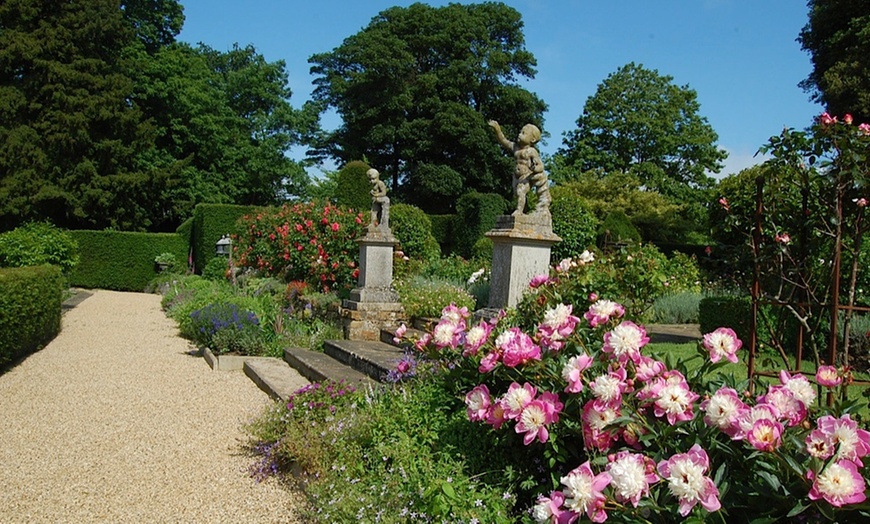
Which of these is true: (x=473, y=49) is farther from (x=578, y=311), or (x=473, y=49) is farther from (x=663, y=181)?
(x=578, y=311)

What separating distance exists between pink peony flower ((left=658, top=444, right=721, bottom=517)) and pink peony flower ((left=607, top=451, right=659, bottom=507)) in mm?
79

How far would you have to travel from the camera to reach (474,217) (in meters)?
18.8

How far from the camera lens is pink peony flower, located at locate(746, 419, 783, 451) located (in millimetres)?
1758

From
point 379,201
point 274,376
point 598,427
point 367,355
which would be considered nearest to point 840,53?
point 379,201

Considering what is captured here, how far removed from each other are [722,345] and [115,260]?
799 inches

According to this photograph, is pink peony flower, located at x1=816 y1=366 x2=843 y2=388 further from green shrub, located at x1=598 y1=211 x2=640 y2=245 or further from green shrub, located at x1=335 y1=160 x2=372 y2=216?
green shrub, located at x1=335 y1=160 x2=372 y2=216

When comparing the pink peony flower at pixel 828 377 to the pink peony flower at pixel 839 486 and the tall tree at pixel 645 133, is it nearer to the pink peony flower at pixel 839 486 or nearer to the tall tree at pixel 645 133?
the pink peony flower at pixel 839 486

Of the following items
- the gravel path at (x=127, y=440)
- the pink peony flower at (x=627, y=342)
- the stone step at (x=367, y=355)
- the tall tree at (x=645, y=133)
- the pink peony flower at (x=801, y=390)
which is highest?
the tall tree at (x=645, y=133)

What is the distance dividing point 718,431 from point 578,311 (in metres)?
2.98

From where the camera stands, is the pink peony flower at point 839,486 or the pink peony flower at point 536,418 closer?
the pink peony flower at point 839,486

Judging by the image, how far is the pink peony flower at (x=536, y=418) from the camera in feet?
7.52

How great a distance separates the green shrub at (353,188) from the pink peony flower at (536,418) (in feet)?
43.6

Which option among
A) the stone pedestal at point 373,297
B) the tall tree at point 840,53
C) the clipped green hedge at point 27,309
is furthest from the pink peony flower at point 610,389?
the tall tree at point 840,53

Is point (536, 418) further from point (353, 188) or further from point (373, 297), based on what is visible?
point (353, 188)
